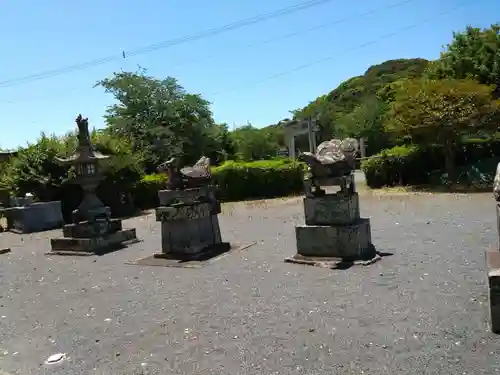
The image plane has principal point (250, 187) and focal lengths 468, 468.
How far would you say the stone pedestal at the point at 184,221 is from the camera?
320 inches

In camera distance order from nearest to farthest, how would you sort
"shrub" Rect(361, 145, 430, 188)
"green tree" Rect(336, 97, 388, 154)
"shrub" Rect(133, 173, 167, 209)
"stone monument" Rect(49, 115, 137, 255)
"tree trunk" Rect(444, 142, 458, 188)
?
1. "stone monument" Rect(49, 115, 137, 255)
2. "tree trunk" Rect(444, 142, 458, 188)
3. "shrub" Rect(133, 173, 167, 209)
4. "shrub" Rect(361, 145, 430, 188)
5. "green tree" Rect(336, 97, 388, 154)

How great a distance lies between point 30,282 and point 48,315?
217cm

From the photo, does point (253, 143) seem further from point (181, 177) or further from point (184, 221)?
point (184, 221)

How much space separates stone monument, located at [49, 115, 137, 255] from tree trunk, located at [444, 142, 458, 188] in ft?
40.9

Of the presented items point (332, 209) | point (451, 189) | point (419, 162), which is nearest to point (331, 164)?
point (332, 209)

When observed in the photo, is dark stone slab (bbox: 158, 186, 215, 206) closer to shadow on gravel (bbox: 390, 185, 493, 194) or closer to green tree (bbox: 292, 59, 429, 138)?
shadow on gravel (bbox: 390, 185, 493, 194)

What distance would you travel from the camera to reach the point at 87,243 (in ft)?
31.7

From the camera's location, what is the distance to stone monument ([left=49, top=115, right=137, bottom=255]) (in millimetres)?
9805

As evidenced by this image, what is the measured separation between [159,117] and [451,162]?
15644 mm

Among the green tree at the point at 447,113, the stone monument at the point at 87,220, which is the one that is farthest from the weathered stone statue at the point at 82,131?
the green tree at the point at 447,113

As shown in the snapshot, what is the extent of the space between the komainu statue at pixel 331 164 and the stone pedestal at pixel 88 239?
4.95 metres

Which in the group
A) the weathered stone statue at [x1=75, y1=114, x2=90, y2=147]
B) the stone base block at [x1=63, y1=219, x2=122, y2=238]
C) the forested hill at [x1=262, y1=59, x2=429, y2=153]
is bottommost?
the stone base block at [x1=63, y1=219, x2=122, y2=238]

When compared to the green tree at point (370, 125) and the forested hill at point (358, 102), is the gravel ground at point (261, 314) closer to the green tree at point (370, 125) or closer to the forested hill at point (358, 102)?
the green tree at point (370, 125)

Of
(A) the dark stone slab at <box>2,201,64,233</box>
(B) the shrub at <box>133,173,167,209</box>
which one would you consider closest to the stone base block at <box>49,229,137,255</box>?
(A) the dark stone slab at <box>2,201,64,233</box>
